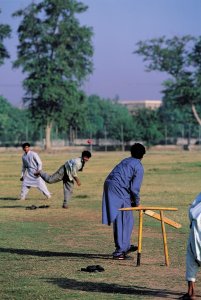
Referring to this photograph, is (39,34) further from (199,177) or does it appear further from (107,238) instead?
(107,238)

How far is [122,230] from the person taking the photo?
11469 mm

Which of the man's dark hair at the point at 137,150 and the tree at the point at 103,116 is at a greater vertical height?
the tree at the point at 103,116

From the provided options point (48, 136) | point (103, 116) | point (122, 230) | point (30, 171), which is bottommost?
point (122, 230)

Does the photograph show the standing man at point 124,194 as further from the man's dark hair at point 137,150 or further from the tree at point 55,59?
the tree at point 55,59

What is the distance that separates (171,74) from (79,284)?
85734 mm

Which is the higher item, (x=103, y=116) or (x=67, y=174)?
(x=103, y=116)

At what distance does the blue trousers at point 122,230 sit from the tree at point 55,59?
68.3 meters

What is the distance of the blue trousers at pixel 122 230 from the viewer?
37.5 feet

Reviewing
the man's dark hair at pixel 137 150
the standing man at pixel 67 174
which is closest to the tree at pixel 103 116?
the standing man at pixel 67 174

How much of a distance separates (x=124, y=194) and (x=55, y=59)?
7089cm

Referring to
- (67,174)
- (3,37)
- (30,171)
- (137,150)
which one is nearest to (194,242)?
(137,150)

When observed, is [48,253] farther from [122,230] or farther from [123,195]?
[123,195]

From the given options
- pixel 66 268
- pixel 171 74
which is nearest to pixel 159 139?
pixel 171 74

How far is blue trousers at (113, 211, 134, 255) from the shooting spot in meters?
11.4
